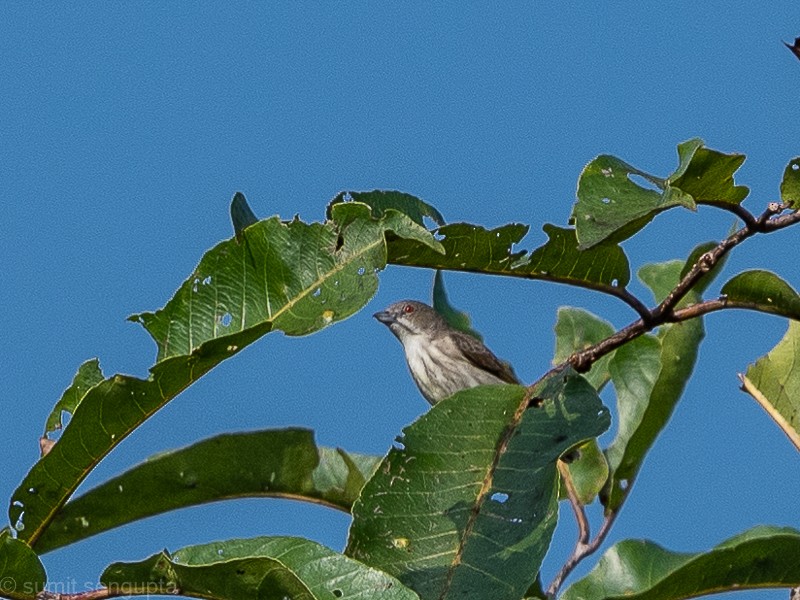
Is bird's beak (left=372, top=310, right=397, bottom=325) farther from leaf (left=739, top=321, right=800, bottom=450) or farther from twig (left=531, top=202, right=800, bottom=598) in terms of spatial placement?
twig (left=531, top=202, right=800, bottom=598)

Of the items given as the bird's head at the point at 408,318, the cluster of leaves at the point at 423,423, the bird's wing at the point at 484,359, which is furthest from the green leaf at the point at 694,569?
the bird's head at the point at 408,318

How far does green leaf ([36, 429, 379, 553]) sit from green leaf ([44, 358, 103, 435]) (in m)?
0.25

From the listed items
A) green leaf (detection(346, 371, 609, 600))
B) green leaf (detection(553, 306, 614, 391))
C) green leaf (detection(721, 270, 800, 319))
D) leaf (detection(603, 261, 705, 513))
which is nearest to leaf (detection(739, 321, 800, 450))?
leaf (detection(603, 261, 705, 513))

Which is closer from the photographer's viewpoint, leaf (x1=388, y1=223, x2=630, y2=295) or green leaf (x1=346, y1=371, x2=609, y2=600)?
green leaf (x1=346, y1=371, x2=609, y2=600)

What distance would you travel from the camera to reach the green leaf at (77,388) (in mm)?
3340

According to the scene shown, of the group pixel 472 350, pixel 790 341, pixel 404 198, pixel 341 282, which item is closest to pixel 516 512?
pixel 341 282

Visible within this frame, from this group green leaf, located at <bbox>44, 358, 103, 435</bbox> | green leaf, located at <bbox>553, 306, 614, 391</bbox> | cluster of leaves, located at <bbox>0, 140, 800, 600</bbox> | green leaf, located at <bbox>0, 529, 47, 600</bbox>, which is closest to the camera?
cluster of leaves, located at <bbox>0, 140, 800, 600</bbox>

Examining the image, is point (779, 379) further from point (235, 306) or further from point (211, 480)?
point (235, 306)

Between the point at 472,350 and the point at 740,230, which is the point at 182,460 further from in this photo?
the point at 472,350

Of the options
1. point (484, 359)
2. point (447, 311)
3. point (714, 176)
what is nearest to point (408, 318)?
point (484, 359)

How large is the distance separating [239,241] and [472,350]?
520 cm

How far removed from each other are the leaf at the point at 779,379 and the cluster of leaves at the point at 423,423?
1.74 ft

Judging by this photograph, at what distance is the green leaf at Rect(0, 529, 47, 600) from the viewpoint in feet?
9.32

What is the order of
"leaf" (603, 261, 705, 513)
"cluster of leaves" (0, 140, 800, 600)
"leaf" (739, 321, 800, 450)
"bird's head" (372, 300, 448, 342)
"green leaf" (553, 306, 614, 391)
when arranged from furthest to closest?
"bird's head" (372, 300, 448, 342) → "green leaf" (553, 306, 614, 391) → "leaf" (603, 261, 705, 513) → "leaf" (739, 321, 800, 450) → "cluster of leaves" (0, 140, 800, 600)
